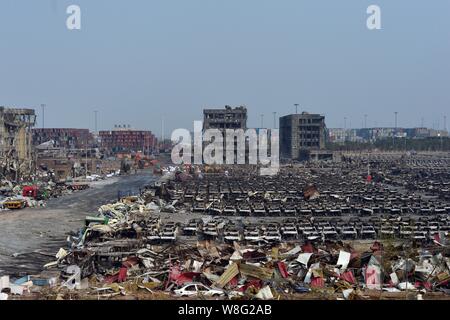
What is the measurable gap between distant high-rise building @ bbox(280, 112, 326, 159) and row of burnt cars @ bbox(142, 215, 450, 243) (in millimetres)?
66479

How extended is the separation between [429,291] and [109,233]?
12377 mm

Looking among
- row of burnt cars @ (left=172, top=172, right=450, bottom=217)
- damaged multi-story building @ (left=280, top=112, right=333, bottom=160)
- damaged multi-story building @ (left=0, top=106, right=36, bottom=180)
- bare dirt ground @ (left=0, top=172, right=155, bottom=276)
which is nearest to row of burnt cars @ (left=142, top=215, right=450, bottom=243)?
bare dirt ground @ (left=0, top=172, right=155, bottom=276)

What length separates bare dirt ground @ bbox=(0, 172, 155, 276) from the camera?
1962 centimetres

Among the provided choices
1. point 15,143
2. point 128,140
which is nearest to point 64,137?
point 128,140

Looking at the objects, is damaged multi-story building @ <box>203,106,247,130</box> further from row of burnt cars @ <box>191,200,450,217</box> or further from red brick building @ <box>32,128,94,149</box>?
row of burnt cars @ <box>191,200,450,217</box>

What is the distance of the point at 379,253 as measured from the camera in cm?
1658

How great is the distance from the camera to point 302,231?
76.8 ft

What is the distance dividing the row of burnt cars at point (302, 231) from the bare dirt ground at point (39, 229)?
12.3 ft

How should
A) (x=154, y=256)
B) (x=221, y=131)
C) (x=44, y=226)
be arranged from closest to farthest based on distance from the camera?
(x=154, y=256), (x=44, y=226), (x=221, y=131)

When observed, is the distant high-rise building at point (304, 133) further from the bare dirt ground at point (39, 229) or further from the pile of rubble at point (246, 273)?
the pile of rubble at point (246, 273)

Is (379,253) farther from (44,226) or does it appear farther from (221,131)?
(221,131)
